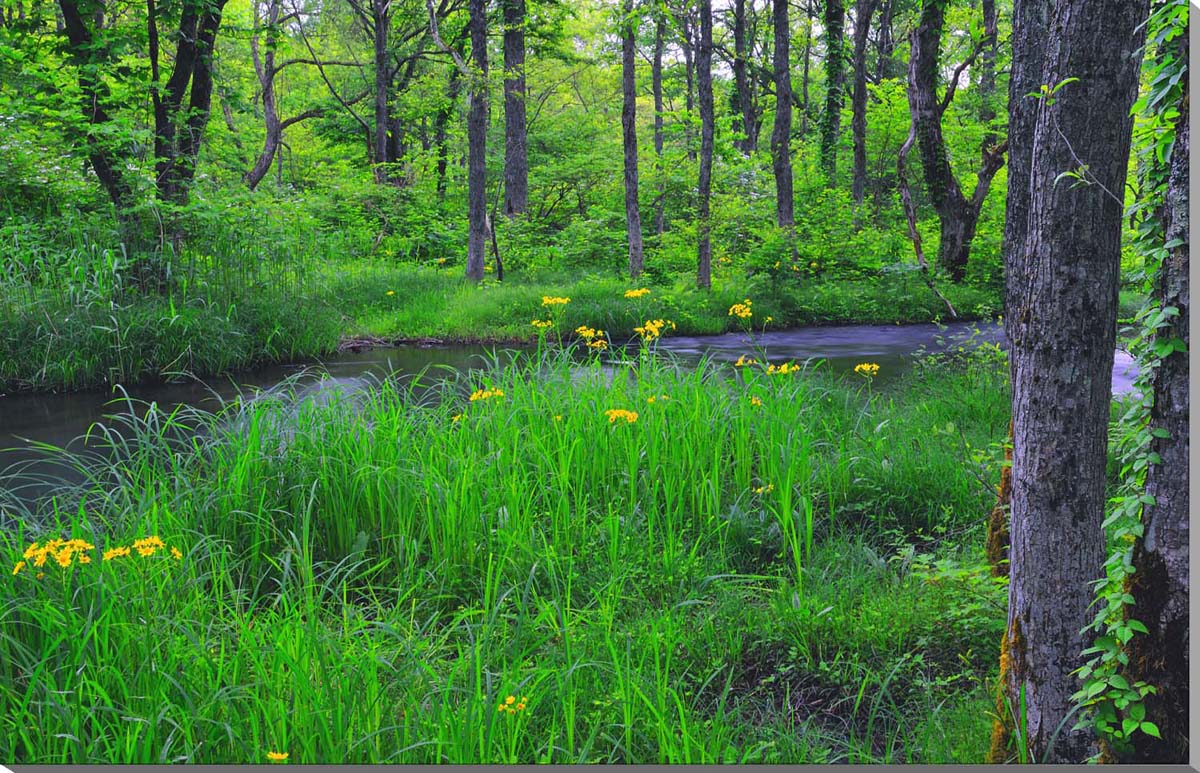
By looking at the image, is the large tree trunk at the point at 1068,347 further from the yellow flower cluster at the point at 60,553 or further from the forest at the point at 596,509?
the yellow flower cluster at the point at 60,553

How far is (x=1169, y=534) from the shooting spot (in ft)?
5.82

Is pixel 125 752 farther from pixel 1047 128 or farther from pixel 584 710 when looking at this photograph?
pixel 1047 128

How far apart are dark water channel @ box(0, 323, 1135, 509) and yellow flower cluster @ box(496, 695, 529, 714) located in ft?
8.80

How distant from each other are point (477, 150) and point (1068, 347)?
42.2 ft

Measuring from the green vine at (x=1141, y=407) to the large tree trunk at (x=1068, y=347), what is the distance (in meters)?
0.08

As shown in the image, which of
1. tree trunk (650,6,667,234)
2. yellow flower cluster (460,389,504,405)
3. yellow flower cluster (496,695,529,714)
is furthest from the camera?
tree trunk (650,6,667,234)

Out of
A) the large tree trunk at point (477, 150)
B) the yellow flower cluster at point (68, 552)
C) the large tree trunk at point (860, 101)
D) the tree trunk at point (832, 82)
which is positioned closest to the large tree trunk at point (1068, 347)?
the yellow flower cluster at point (68, 552)

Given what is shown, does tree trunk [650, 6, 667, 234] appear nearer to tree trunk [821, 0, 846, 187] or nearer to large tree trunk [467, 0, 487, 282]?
large tree trunk [467, 0, 487, 282]

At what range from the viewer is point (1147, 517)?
1802 millimetres

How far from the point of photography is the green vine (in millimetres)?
1698

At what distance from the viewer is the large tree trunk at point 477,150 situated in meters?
13.4

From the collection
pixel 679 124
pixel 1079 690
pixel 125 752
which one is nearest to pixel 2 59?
pixel 125 752

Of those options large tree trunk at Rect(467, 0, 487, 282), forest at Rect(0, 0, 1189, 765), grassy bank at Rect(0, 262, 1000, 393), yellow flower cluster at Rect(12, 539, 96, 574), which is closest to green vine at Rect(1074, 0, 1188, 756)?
forest at Rect(0, 0, 1189, 765)

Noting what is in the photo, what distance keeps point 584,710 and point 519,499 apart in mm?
1272
